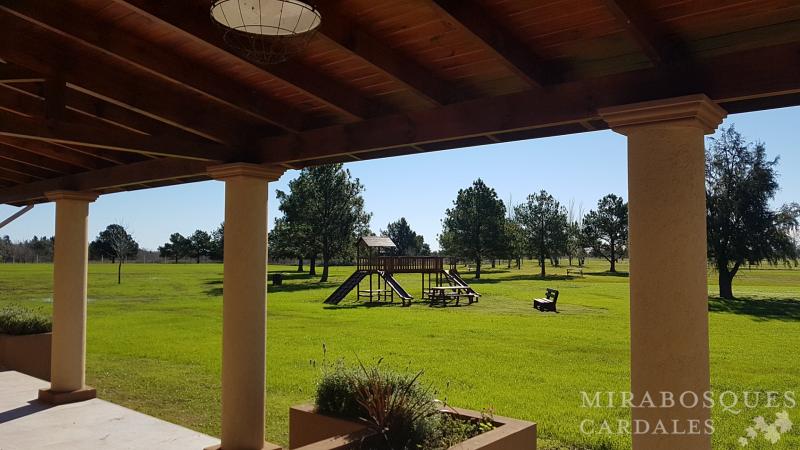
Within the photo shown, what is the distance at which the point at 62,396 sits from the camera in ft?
26.3

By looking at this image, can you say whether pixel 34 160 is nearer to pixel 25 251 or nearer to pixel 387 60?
pixel 387 60

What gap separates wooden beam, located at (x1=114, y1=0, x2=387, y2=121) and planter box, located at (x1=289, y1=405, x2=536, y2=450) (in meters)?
2.59

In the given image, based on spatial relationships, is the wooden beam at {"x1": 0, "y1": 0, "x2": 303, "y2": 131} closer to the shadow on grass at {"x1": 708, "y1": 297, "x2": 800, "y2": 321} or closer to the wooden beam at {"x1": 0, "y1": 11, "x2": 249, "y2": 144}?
the wooden beam at {"x1": 0, "y1": 11, "x2": 249, "y2": 144}

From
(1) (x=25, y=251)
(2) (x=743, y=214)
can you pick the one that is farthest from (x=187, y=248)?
(2) (x=743, y=214)

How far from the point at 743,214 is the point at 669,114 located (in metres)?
31.9

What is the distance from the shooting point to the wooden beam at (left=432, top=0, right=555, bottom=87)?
3.26 metres

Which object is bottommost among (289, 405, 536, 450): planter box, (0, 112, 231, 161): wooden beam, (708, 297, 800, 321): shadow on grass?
(708, 297, 800, 321): shadow on grass

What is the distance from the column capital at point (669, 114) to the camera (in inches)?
128

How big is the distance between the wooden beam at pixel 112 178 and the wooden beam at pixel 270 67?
6.28 ft

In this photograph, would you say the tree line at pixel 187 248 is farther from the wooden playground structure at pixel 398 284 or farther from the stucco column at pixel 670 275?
the stucco column at pixel 670 275

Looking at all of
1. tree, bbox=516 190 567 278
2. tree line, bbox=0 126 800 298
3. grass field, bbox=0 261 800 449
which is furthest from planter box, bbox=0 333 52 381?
tree, bbox=516 190 567 278

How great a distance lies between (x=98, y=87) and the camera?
14.9 ft

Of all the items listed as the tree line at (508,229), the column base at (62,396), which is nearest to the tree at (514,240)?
the tree line at (508,229)

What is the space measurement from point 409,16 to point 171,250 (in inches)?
3401
